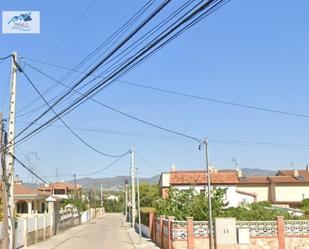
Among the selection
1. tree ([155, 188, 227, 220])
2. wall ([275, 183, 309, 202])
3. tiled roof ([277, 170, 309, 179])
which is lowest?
tree ([155, 188, 227, 220])

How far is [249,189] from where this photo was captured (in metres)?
78.7

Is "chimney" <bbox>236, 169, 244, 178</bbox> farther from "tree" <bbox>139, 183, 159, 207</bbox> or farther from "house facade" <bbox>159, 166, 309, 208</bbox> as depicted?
"tree" <bbox>139, 183, 159, 207</bbox>

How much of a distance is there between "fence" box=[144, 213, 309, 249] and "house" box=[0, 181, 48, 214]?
24.9 m

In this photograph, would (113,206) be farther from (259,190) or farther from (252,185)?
(259,190)

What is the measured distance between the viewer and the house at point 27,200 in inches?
1916

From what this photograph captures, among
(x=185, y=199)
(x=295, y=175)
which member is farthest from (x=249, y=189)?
(x=185, y=199)

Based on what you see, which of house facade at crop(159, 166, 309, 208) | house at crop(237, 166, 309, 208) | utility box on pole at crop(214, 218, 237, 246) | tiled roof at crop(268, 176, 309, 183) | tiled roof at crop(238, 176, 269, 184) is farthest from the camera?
tiled roof at crop(238, 176, 269, 184)

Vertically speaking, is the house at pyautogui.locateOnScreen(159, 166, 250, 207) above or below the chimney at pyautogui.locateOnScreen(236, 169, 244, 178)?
below

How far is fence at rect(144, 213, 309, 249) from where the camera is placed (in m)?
25.6

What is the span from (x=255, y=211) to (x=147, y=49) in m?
18.6

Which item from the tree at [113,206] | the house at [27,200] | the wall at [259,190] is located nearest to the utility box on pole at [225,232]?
the house at [27,200]

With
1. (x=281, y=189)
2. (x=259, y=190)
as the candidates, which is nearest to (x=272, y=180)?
(x=281, y=189)

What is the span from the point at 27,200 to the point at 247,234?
2840 centimetres

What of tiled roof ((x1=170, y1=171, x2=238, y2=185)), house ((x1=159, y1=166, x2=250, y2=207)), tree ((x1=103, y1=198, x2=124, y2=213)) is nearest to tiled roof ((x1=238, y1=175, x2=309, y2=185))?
house ((x1=159, y1=166, x2=250, y2=207))
